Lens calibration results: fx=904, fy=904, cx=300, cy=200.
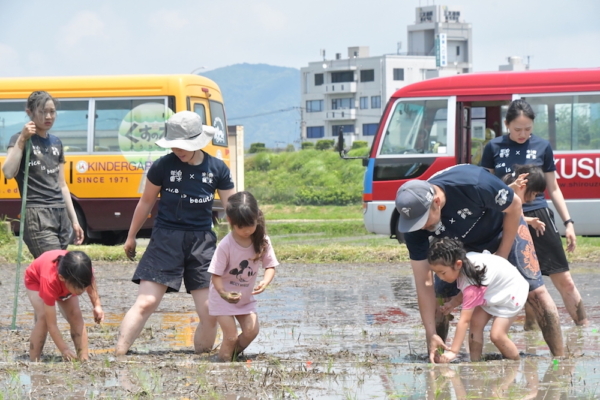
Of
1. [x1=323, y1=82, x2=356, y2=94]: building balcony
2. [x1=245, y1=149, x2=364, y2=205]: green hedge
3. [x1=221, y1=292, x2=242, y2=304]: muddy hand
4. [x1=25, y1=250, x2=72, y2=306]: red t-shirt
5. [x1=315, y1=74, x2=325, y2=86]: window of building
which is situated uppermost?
[x1=315, y1=74, x2=325, y2=86]: window of building

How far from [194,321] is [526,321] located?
2.88 metres

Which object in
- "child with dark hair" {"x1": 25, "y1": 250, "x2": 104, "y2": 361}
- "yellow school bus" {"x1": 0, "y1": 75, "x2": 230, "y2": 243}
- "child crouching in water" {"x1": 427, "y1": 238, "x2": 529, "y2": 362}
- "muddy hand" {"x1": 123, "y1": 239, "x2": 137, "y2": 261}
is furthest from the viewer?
"yellow school bus" {"x1": 0, "y1": 75, "x2": 230, "y2": 243}

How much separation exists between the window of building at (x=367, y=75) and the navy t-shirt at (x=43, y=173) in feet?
295

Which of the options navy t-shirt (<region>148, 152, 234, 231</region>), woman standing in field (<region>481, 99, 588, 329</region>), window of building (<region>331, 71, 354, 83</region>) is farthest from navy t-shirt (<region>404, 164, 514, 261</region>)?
window of building (<region>331, 71, 354, 83</region>)

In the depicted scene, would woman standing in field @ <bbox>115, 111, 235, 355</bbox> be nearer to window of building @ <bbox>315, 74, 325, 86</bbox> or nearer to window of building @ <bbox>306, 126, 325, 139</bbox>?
window of building @ <bbox>306, 126, 325, 139</bbox>

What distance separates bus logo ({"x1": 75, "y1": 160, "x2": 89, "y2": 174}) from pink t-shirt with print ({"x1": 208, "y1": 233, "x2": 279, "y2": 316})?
1127 centimetres

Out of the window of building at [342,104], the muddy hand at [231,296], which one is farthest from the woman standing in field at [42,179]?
the window of building at [342,104]

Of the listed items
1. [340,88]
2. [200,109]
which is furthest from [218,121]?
[340,88]

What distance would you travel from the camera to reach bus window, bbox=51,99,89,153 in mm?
16984

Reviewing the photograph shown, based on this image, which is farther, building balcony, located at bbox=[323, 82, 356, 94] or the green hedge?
building balcony, located at bbox=[323, 82, 356, 94]

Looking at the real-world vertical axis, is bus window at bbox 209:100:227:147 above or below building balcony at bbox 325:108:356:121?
above

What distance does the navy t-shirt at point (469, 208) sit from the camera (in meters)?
5.52

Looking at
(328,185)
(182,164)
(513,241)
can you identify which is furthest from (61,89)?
(328,185)

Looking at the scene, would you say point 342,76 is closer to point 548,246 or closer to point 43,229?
point 548,246
